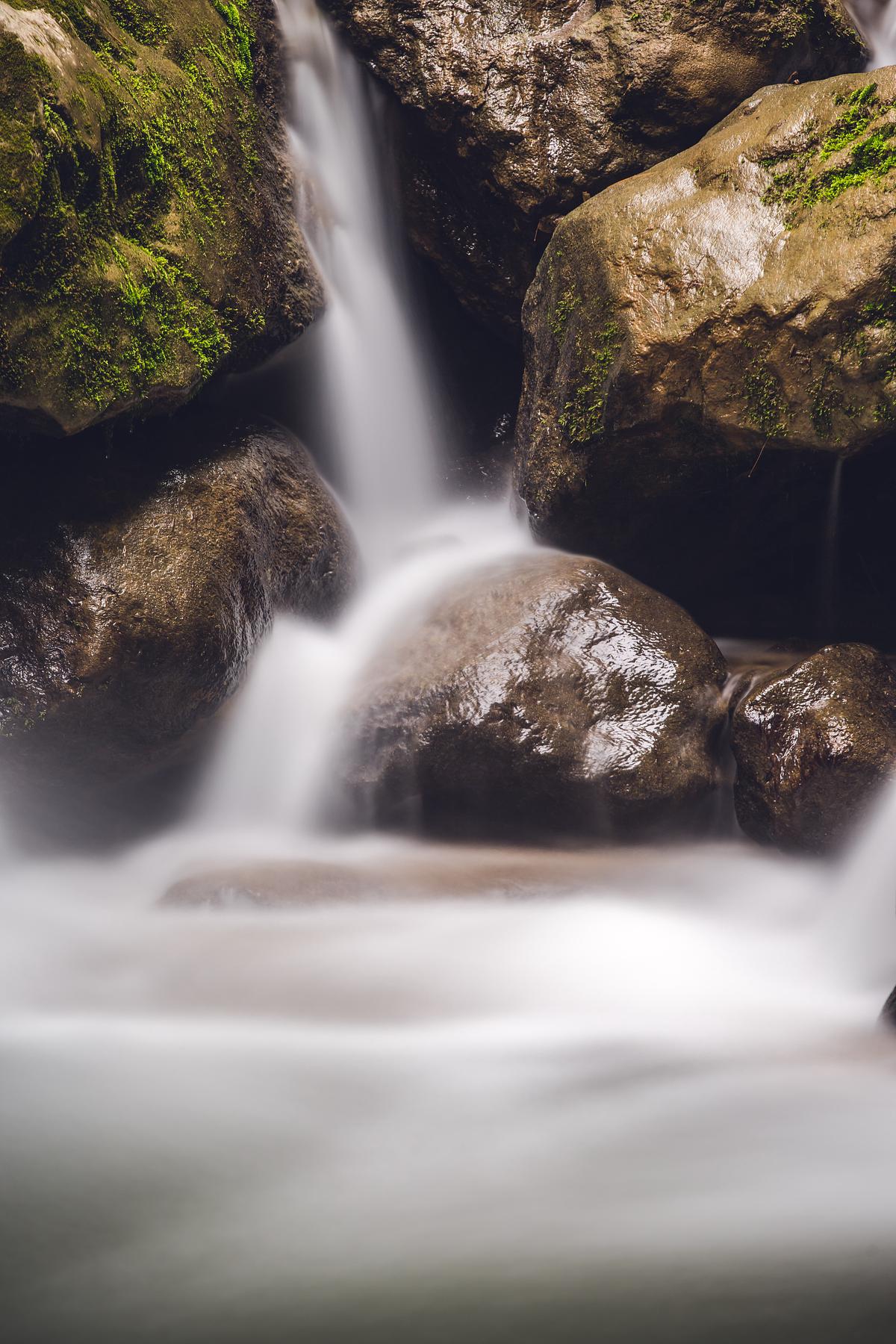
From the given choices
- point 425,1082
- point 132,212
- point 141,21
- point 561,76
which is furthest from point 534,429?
point 425,1082

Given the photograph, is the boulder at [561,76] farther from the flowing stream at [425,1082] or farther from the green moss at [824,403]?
the flowing stream at [425,1082]

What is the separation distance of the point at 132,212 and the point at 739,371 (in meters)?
2.64

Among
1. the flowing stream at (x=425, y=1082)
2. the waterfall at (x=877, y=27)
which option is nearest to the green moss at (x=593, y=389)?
the flowing stream at (x=425, y=1082)

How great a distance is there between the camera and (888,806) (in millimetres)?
3881

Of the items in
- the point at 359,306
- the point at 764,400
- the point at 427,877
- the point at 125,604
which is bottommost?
the point at 427,877

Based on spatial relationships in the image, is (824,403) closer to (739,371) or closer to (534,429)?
(739,371)

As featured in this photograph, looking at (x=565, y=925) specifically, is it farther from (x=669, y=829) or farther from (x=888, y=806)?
(x=888, y=806)

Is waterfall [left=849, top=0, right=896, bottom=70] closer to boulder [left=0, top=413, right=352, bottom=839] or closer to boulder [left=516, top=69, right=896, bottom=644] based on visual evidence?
boulder [left=516, top=69, right=896, bottom=644]

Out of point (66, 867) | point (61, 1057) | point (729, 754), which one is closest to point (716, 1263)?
point (61, 1057)

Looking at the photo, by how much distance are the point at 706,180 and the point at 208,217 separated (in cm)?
227

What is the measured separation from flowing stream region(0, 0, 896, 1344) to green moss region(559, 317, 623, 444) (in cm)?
149

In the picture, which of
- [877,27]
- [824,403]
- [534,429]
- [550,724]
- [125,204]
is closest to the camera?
[125,204]

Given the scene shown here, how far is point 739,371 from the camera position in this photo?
4.21m

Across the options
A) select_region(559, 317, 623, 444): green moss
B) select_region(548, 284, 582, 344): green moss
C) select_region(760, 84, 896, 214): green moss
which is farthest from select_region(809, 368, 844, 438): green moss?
select_region(548, 284, 582, 344): green moss
